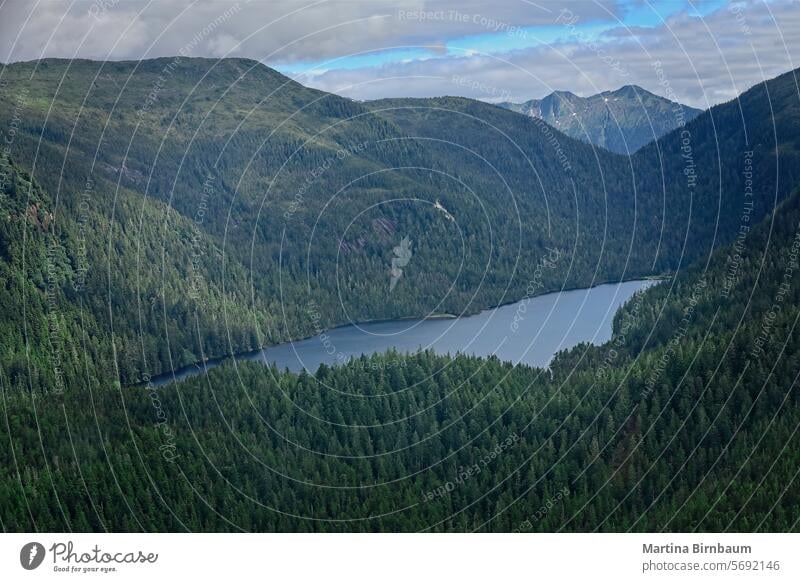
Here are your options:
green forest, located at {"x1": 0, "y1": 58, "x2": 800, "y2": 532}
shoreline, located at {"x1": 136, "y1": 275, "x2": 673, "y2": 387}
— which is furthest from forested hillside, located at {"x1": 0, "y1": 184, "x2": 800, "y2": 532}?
shoreline, located at {"x1": 136, "y1": 275, "x2": 673, "y2": 387}

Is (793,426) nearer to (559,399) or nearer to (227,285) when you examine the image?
(559,399)

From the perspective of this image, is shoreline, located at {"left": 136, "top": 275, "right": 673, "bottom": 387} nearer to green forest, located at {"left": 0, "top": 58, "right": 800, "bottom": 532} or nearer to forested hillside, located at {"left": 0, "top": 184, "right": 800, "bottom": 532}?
green forest, located at {"left": 0, "top": 58, "right": 800, "bottom": 532}

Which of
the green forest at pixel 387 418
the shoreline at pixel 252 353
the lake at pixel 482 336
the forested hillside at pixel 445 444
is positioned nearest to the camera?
the forested hillside at pixel 445 444

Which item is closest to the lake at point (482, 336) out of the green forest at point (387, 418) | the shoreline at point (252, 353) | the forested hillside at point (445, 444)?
the shoreline at point (252, 353)

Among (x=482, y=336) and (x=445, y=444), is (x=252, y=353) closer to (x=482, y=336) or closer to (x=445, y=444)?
(x=482, y=336)

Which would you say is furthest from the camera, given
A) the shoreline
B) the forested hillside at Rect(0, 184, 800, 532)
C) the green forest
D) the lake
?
the shoreline

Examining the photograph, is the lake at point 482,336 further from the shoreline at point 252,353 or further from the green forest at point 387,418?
the green forest at point 387,418
